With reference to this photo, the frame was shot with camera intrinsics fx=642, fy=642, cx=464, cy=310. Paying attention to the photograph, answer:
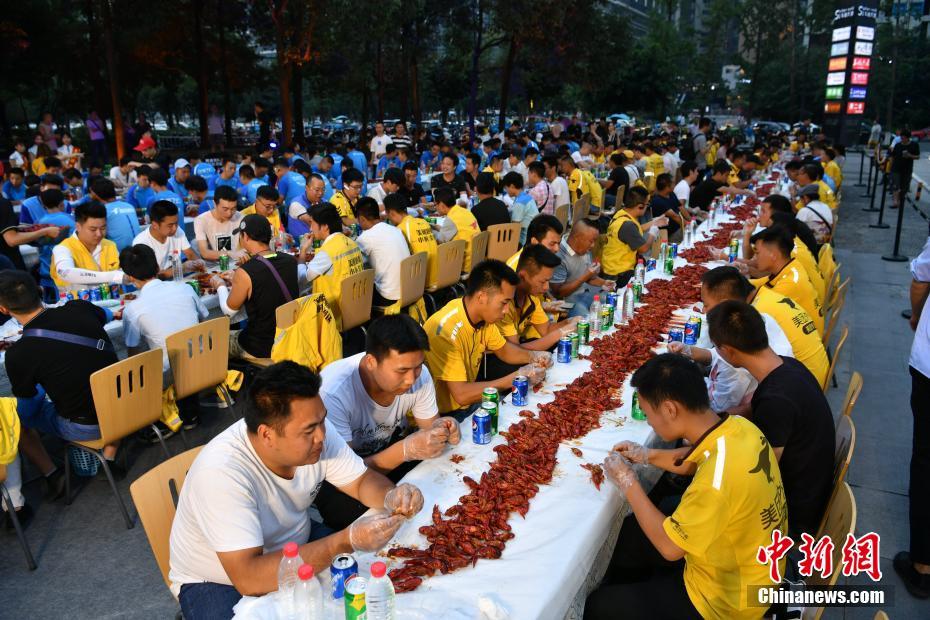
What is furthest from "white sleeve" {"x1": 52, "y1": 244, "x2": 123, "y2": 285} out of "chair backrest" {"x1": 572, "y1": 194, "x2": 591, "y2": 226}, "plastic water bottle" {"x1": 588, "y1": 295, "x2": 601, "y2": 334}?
"chair backrest" {"x1": 572, "y1": 194, "x2": 591, "y2": 226}

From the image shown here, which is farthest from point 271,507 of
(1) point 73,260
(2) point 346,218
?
(2) point 346,218

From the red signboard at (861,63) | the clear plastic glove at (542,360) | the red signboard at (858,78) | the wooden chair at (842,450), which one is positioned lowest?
the wooden chair at (842,450)

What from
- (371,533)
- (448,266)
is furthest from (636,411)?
(448,266)

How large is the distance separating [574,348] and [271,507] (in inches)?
97.8

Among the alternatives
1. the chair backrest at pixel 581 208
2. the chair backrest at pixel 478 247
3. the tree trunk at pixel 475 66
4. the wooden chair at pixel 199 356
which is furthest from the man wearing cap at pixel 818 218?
the tree trunk at pixel 475 66

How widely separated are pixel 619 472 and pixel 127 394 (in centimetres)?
304

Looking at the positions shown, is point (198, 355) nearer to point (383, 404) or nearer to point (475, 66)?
point (383, 404)

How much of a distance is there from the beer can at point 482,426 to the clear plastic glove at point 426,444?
193 mm

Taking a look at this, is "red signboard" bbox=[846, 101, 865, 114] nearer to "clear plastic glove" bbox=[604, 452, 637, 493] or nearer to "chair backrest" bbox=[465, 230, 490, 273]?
"chair backrest" bbox=[465, 230, 490, 273]

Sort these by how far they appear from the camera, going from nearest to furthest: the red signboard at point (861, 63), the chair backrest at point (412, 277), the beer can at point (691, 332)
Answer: the beer can at point (691, 332), the chair backrest at point (412, 277), the red signboard at point (861, 63)

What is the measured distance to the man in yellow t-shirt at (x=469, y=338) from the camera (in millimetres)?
3887

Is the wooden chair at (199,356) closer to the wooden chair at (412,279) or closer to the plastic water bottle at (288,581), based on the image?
the wooden chair at (412,279)

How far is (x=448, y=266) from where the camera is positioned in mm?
7426

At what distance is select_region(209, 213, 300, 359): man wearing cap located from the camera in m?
5.30
